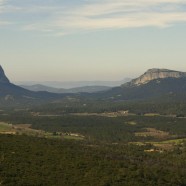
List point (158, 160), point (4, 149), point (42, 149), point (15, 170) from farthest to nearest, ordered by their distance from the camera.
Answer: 1. point (158, 160)
2. point (42, 149)
3. point (4, 149)
4. point (15, 170)

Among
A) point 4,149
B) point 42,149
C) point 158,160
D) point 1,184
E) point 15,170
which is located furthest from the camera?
point 158,160

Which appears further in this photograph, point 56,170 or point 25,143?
point 25,143

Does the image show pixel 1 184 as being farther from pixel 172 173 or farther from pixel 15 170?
pixel 172 173

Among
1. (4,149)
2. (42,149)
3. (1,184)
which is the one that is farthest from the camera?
(42,149)

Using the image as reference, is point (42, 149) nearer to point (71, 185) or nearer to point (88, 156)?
point (88, 156)

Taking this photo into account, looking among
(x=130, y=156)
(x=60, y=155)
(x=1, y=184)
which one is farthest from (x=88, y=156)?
(x=1, y=184)

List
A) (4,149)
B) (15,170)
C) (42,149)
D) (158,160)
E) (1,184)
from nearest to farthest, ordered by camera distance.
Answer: (1,184) → (15,170) → (4,149) → (42,149) → (158,160)

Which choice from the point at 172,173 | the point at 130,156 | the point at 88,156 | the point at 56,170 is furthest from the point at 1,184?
the point at 130,156

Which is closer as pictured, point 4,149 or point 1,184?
point 1,184

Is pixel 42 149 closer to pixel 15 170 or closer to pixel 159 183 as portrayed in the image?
pixel 15 170
